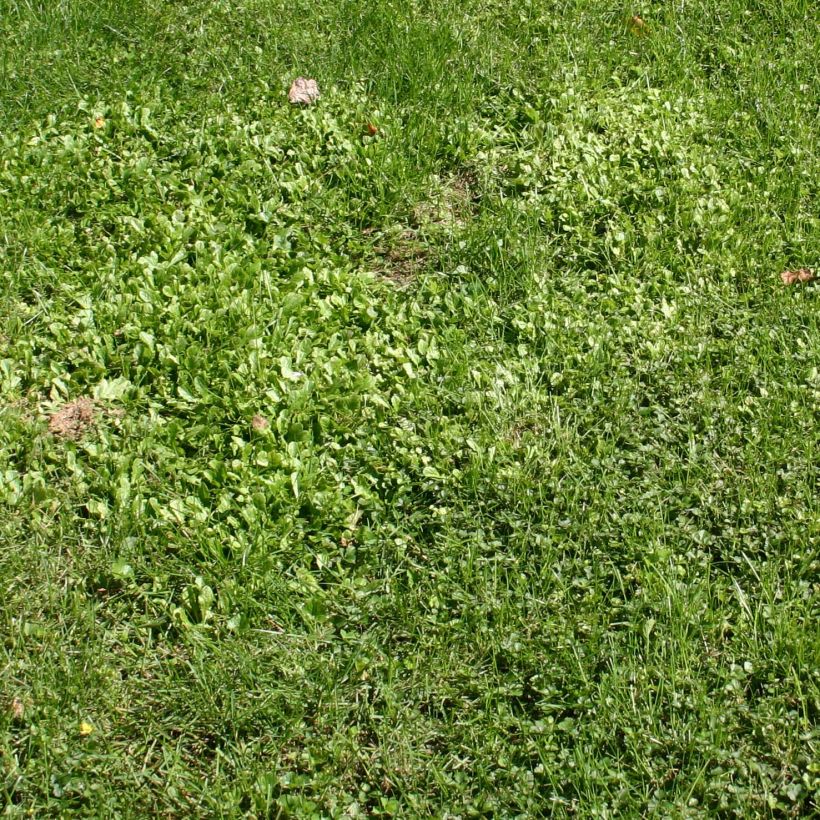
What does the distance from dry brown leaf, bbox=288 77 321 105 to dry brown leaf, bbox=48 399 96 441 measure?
1868 millimetres

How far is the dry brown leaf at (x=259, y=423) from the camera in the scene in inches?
152

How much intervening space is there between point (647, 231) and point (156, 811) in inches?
114

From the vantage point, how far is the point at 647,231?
452 centimetres

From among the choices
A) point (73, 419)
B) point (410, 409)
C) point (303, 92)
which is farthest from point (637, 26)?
point (73, 419)

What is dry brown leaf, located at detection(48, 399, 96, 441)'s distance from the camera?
3.91 m

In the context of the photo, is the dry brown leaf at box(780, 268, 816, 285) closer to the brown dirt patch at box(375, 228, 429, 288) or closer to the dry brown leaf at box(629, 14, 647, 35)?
the brown dirt patch at box(375, 228, 429, 288)

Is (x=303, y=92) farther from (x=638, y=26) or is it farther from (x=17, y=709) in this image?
(x=17, y=709)

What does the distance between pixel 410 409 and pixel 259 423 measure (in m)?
0.54

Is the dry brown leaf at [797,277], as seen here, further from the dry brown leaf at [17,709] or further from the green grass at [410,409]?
the dry brown leaf at [17,709]

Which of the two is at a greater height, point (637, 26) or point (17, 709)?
point (637, 26)

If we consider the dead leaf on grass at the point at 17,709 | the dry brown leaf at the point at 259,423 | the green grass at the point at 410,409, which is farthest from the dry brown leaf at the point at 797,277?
the dead leaf on grass at the point at 17,709

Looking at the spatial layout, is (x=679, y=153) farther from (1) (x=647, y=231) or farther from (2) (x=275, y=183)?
(2) (x=275, y=183)

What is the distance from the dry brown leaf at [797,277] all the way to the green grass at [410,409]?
0.05m

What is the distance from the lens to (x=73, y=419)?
3955 millimetres
